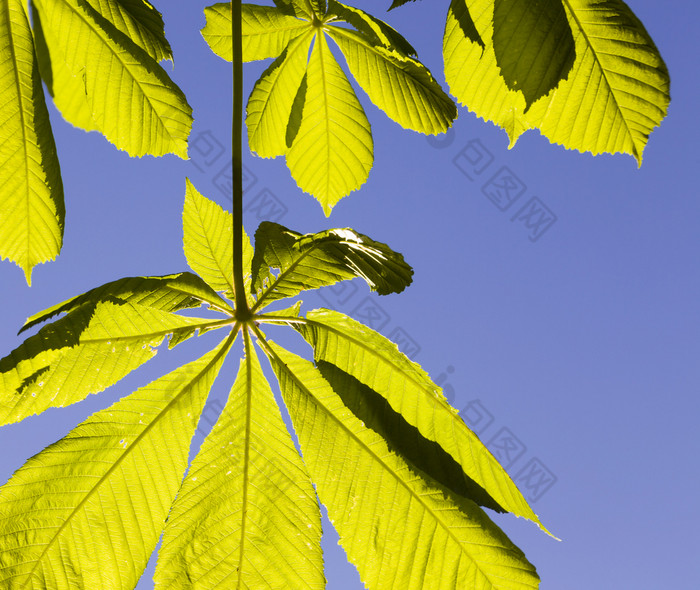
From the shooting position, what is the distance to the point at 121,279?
56.3 inches

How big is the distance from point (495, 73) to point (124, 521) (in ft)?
4.31

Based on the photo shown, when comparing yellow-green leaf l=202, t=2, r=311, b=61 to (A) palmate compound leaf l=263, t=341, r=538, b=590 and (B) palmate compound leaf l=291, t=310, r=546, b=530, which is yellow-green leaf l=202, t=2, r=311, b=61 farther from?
(A) palmate compound leaf l=263, t=341, r=538, b=590

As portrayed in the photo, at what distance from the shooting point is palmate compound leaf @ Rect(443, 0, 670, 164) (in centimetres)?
136

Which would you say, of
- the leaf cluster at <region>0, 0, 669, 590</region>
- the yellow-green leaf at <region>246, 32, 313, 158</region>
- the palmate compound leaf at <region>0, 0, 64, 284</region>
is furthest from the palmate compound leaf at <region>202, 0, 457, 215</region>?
the palmate compound leaf at <region>0, 0, 64, 284</region>

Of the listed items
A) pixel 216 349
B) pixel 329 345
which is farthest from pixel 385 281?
pixel 216 349

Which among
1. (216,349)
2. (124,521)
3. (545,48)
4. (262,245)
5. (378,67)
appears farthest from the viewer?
(378,67)

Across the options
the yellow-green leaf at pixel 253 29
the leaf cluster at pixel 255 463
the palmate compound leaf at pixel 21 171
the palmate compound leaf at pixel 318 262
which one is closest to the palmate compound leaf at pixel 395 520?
the leaf cluster at pixel 255 463

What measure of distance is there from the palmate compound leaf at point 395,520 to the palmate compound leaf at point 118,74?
795 mm

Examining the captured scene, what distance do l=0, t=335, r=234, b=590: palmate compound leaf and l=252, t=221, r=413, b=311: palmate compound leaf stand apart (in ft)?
1.16

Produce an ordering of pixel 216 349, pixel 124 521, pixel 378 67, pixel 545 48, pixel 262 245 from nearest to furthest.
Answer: pixel 545 48
pixel 124 521
pixel 262 245
pixel 216 349
pixel 378 67

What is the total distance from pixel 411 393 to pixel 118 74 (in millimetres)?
1025

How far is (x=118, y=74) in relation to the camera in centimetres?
158

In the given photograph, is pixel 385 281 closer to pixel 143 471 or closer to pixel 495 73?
pixel 495 73

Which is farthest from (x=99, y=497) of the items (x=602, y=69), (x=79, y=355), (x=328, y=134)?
(x=602, y=69)
